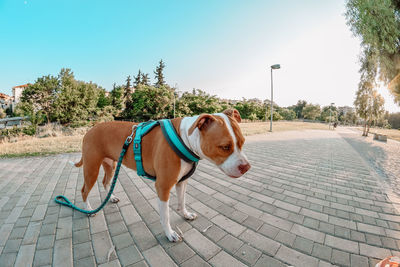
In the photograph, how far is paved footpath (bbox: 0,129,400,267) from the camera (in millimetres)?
1517

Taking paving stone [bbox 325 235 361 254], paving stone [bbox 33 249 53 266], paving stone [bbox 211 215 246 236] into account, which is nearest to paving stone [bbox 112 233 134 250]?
paving stone [bbox 33 249 53 266]

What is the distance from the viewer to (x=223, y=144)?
1354 mm

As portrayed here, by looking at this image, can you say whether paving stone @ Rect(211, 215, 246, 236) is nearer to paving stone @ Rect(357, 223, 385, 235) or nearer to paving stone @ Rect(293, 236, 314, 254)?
paving stone @ Rect(293, 236, 314, 254)

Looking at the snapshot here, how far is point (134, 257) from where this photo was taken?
1502mm

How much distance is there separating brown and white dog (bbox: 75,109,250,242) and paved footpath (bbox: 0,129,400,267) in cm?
→ 30

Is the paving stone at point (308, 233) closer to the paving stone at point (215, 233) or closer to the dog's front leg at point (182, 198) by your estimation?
the paving stone at point (215, 233)

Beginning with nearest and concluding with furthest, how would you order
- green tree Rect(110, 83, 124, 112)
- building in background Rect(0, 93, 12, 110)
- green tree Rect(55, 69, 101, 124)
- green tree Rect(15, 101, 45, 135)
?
green tree Rect(15, 101, 45, 135)
green tree Rect(55, 69, 101, 124)
green tree Rect(110, 83, 124, 112)
building in background Rect(0, 93, 12, 110)

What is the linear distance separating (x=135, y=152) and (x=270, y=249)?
176cm

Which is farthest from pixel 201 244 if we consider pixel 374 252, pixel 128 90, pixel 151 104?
pixel 128 90

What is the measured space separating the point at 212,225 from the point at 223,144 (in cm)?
125

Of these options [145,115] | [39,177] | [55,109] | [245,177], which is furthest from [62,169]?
[145,115]

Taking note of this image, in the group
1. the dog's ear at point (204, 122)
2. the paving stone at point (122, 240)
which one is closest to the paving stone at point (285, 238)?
the dog's ear at point (204, 122)

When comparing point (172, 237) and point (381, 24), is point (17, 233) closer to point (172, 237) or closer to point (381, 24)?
point (172, 237)

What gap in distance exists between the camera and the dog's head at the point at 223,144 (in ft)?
4.40
